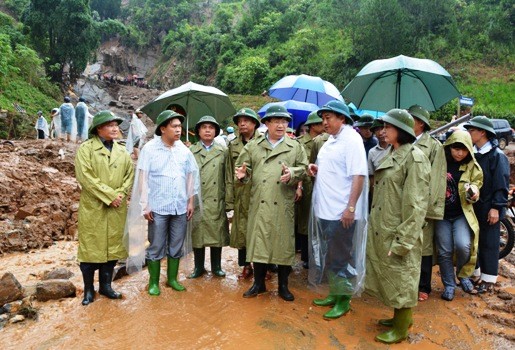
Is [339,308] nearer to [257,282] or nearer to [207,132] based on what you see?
[257,282]

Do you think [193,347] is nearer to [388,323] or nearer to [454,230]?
[388,323]

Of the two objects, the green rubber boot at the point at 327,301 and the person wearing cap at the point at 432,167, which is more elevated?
the person wearing cap at the point at 432,167

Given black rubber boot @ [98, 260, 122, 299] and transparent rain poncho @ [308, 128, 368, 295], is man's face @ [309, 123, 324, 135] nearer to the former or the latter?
transparent rain poncho @ [308, 128, 368, 295]

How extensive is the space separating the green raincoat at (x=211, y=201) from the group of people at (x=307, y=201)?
12 millimetres

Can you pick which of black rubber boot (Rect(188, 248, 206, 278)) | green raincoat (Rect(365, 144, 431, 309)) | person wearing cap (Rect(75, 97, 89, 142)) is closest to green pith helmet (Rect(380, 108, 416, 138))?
green raincoat (Rect(365, 144, 431, 309))

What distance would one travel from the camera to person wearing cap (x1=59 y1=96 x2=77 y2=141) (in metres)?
13.1

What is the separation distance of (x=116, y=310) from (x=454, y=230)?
11.4 feet

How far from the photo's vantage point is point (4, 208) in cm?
737

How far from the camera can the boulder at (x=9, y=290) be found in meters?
3.92

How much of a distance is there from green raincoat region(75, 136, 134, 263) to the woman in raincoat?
331cm

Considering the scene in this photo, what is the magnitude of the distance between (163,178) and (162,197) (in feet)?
0.63

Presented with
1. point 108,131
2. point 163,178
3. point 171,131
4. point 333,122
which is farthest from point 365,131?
point 108,131

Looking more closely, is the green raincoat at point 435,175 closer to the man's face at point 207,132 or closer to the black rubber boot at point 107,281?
the man's face at point 207,132

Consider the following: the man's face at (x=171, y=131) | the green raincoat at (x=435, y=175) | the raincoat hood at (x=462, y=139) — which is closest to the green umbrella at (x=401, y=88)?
the raincoat hood at (x=462, y=139)
